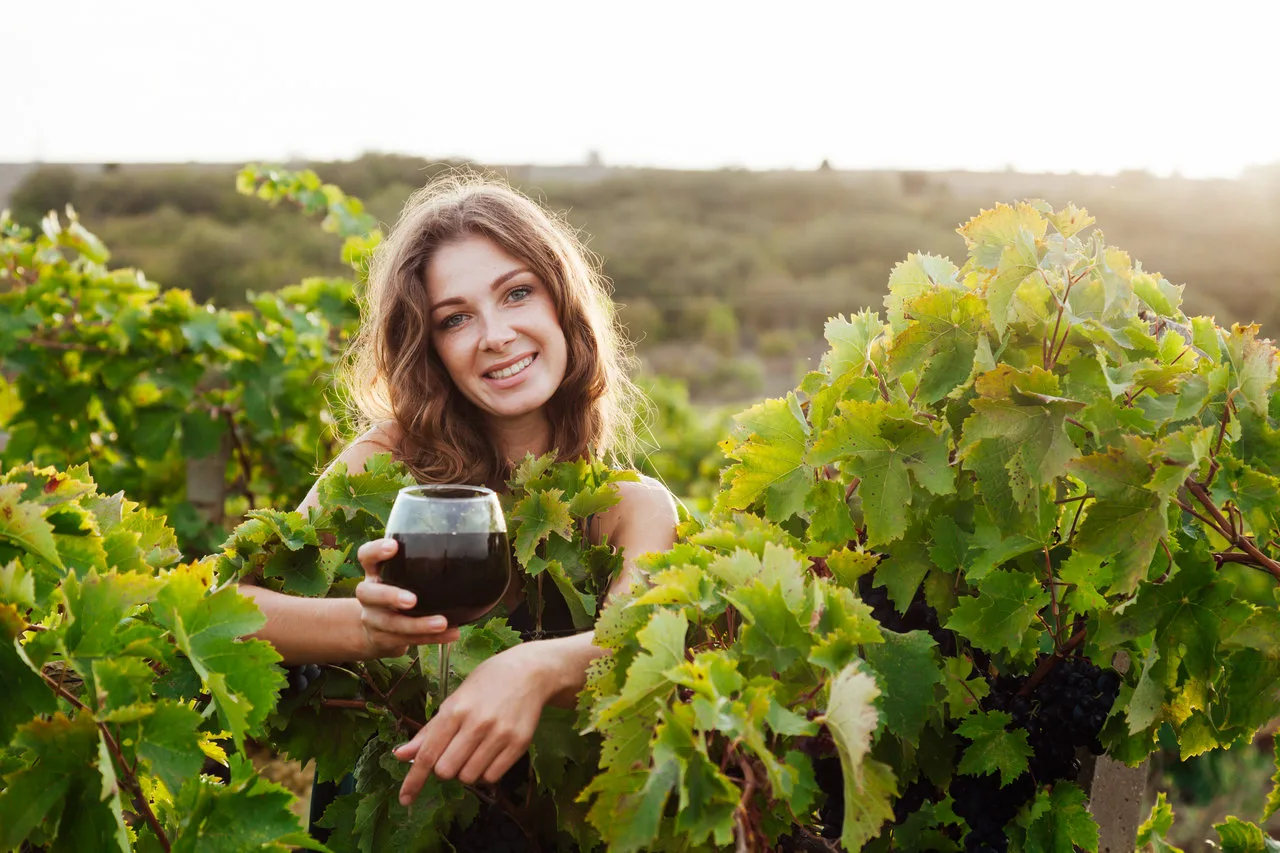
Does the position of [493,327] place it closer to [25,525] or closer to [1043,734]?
[25,525]

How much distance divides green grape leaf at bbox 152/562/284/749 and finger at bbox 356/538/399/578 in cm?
19

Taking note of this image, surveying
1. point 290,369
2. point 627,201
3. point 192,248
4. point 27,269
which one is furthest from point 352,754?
point 627,201

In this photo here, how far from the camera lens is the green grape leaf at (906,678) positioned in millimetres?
1354

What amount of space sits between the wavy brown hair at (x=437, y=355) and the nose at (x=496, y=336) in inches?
8.0

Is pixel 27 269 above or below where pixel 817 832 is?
above

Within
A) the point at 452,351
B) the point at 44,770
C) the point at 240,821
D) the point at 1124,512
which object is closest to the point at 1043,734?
the point at 1124,512

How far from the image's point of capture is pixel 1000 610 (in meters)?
1.47

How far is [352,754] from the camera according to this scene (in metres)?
1.86

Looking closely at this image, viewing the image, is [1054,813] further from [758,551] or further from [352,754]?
[352,754]

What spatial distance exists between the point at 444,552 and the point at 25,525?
1.68 feet

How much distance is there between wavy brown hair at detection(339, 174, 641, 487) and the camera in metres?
2.61

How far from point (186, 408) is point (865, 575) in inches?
178

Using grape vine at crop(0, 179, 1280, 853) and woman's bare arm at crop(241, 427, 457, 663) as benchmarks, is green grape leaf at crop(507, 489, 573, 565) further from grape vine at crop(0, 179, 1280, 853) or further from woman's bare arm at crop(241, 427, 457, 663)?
woman's bare arm at crop(241, 427, 457, 663)

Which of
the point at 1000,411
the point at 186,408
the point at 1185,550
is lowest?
the point at 186,408
